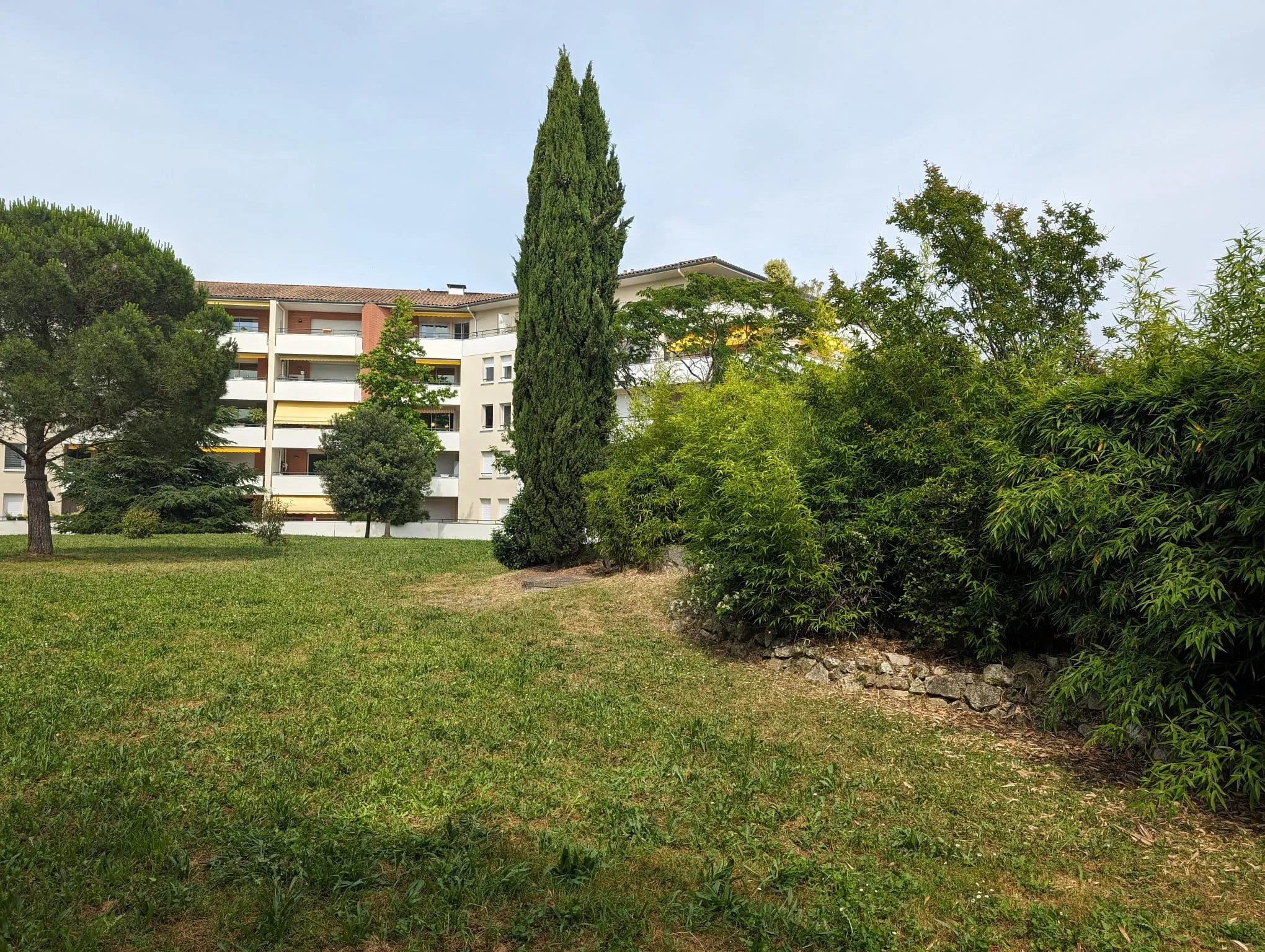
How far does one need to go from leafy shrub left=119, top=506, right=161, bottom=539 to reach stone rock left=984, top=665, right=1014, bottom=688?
91.4 ft

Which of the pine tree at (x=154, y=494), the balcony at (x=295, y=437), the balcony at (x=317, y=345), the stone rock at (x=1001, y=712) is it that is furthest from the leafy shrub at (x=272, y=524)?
the stone rock at (x=1001, y=712)

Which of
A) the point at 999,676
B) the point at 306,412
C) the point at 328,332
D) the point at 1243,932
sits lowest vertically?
the point at 1243,932

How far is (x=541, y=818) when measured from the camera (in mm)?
5152

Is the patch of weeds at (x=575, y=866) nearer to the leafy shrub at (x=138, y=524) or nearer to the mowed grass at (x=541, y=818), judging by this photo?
the mowed grass at (x=541, y=818)

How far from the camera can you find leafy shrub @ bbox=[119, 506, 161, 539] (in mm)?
28016

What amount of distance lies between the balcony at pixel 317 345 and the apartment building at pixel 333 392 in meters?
0.05

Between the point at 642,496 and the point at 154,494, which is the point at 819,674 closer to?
the point at 642,496

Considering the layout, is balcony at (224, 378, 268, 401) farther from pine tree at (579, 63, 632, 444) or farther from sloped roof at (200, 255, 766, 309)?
pine tree at (579, 63, 632, 444)

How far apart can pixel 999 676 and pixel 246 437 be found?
145 feet

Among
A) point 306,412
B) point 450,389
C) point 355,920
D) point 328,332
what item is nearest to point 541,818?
point 355,920

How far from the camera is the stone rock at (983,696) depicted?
7918 millimetres

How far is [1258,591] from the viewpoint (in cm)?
534

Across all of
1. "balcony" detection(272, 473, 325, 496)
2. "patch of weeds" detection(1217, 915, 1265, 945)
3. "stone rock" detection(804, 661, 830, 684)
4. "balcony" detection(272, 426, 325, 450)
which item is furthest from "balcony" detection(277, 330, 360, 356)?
"patch of weeds" detection(1217, 915, 1265, 945)

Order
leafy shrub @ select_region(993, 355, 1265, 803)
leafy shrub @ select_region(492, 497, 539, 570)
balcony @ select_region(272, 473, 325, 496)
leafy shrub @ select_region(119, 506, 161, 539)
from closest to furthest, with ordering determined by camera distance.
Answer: leafy shrub @ select_region(993, 355, 1265, 803) < leafy shrub @ select_region(492, 497, 539, 570) < leafy shrub @ select_region(119, 506, 161, 539) < balcony @ select_region(272, 473, 325, 496)
